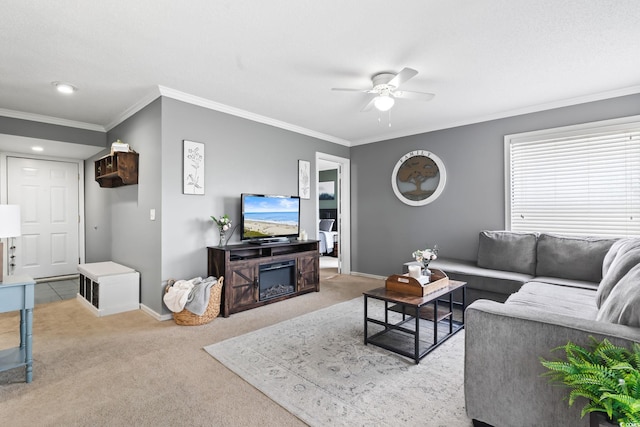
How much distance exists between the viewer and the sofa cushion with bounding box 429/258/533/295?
3230mm

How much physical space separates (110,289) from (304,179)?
9.57ft

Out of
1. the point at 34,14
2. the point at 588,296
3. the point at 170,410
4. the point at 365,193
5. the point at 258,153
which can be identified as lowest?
the point at 170,410

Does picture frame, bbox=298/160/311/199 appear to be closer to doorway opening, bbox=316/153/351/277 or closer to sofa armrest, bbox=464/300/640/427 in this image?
doorway opening, bbox=316/153/351/277

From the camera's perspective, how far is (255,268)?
3.71 meters

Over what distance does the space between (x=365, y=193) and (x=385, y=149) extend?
32.7 inches

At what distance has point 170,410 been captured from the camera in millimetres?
1821

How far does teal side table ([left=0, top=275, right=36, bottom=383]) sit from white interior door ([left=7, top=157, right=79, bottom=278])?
12.7 feet

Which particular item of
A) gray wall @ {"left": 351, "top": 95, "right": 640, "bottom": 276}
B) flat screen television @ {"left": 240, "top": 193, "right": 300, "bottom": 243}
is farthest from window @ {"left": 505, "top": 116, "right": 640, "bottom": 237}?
flat screen television @ {"left": 240, "top": 193, "right": 300, "bottom": 243}

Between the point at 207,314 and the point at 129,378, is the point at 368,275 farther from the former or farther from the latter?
the point at 129,378

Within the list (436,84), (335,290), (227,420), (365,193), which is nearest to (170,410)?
(227,420)

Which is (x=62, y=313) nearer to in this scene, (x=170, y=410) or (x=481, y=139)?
(x=170, y=410)

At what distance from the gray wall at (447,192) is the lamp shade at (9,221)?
4474mm

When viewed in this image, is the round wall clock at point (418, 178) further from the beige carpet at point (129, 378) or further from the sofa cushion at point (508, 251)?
the beige carpet at point (129, 378)

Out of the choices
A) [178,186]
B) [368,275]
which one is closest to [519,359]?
[178,186]
